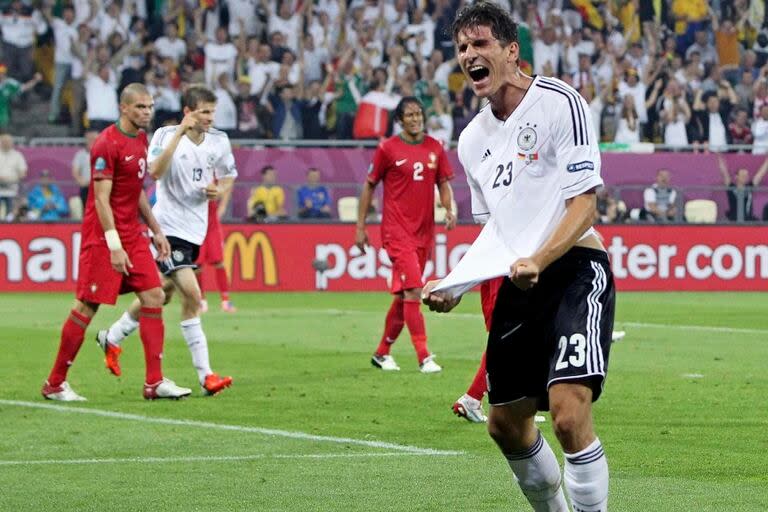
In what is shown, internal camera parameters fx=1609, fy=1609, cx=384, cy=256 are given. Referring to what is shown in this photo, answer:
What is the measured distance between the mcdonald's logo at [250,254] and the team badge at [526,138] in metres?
20.2

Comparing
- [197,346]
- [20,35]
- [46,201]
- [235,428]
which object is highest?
[20,35]

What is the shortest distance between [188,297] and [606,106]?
57.6 ft

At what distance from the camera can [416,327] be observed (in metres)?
14.0

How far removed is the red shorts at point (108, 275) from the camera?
11680 mm

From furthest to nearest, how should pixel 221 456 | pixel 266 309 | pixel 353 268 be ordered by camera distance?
pixel 353 268
pixel 266 309
pixel 221 456

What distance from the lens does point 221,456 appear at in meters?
9.02

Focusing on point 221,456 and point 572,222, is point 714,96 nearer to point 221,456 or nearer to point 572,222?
point 221,456

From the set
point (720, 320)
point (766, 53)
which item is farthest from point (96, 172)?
point (766, 53)

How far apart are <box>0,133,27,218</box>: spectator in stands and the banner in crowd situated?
487 mm

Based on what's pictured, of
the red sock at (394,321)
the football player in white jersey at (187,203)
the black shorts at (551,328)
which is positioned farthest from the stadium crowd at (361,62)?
the black shorts at (551,328)

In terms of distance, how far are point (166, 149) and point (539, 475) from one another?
6.91 meters

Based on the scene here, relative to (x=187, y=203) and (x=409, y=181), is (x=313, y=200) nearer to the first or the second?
(x=409, y=181)

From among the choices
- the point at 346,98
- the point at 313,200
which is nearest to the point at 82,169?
the point at 313,200

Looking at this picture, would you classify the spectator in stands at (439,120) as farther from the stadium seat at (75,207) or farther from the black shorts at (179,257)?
the black shorts at (179,257)
